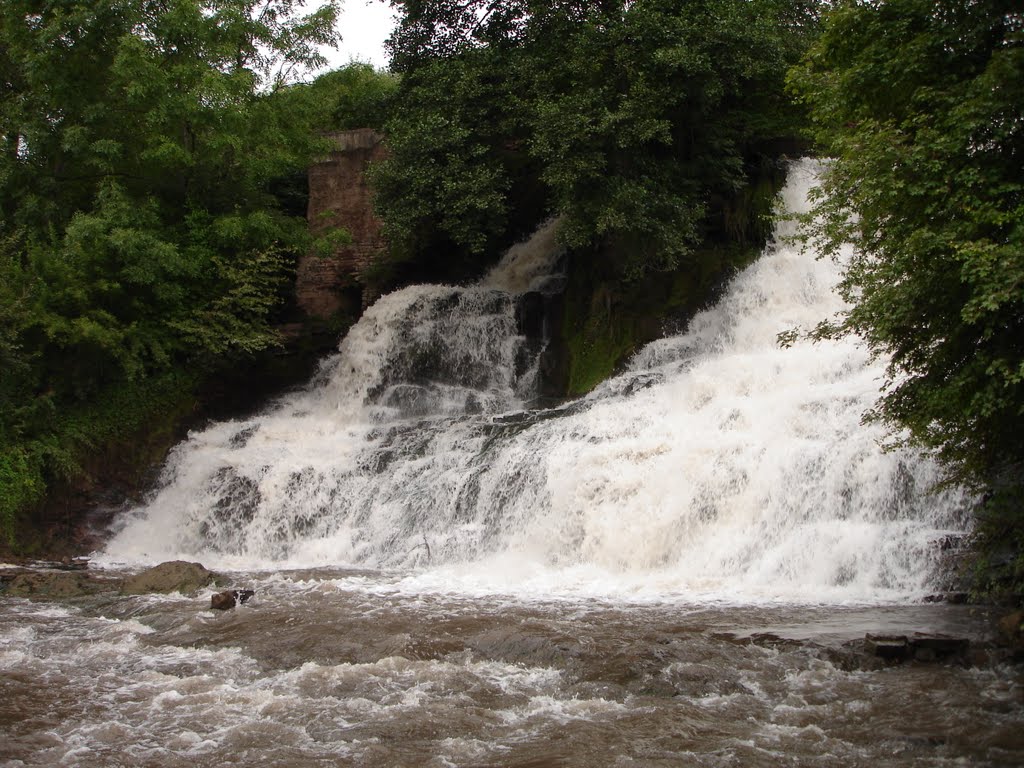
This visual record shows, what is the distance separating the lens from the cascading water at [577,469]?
35.6 ft

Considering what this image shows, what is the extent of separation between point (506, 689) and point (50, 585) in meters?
7.38

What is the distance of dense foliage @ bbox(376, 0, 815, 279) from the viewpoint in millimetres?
16578

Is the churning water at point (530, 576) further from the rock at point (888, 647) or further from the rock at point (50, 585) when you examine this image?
the rock at point (50, 585)

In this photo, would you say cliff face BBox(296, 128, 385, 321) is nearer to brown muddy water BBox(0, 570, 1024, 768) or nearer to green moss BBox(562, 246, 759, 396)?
green moss BBox(562, 246, 759, 396)

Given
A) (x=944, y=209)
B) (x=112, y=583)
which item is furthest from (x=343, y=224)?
(x=944, y=209)

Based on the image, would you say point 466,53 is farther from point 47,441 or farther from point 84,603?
point 84,603

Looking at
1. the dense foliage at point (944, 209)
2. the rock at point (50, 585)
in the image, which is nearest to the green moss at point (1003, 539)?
the dense foliage at point (944, 209)

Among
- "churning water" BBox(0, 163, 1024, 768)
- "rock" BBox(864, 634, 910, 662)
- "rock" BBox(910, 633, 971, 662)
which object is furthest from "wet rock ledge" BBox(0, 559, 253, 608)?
"rock" BBox(910, 633, 971, 662)

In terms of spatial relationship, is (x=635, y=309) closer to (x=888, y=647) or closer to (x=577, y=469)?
(x=577, y=469)

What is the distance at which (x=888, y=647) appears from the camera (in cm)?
764

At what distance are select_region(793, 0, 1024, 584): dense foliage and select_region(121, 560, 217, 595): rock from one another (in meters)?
8.19

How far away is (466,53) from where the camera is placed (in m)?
19.2

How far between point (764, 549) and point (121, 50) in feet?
48.7

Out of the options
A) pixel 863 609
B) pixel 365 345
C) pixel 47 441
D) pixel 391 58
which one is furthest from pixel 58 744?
pixel 391 58
